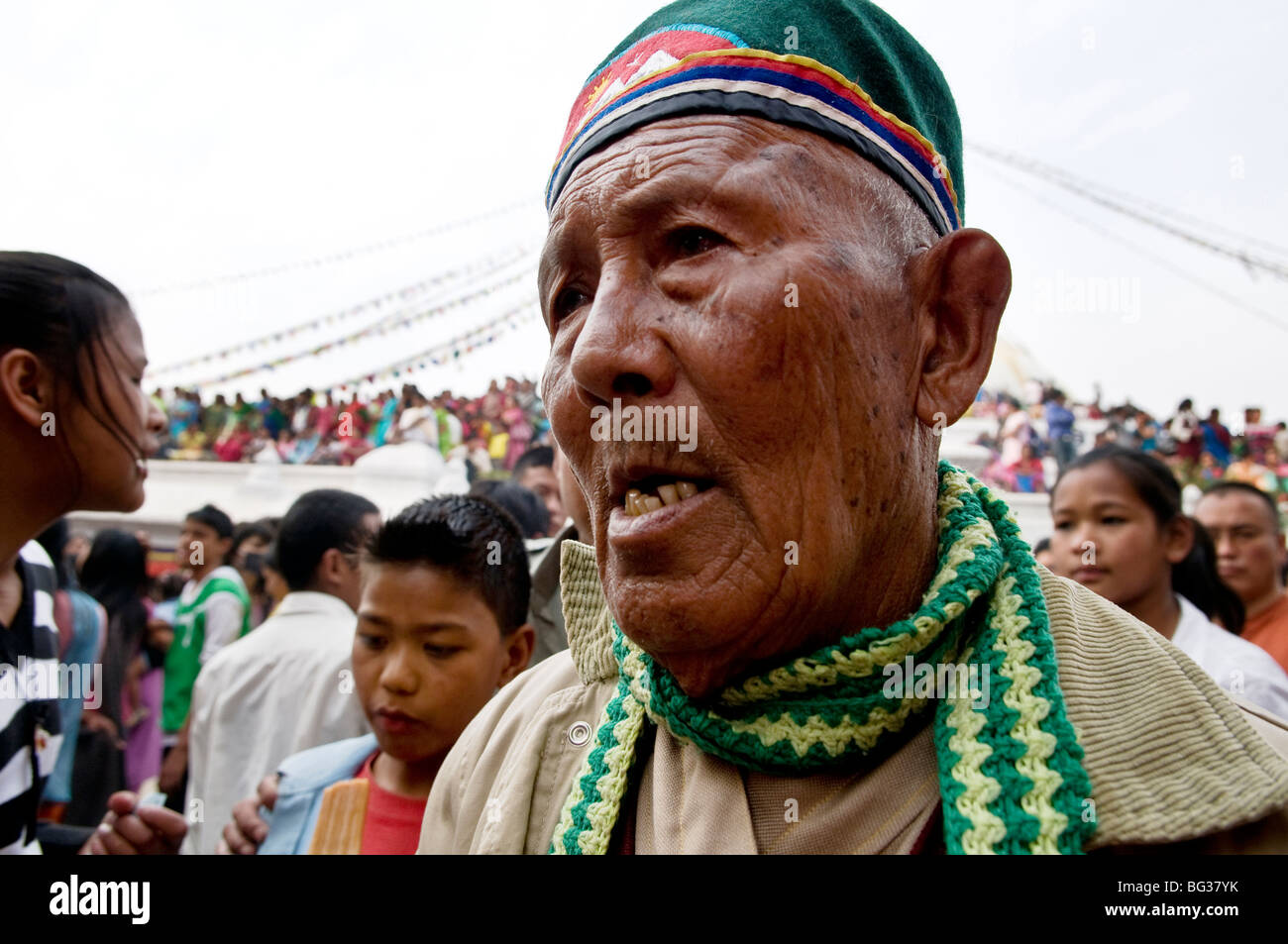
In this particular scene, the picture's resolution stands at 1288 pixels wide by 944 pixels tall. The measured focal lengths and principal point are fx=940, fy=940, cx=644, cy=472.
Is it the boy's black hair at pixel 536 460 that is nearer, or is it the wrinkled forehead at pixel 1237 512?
the wrinkled forehead at pixel 1237 512

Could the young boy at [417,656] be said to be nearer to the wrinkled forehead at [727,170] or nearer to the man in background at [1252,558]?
the wrinkled forehead at [727,170]

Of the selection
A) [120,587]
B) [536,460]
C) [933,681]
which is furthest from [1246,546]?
[120,587]

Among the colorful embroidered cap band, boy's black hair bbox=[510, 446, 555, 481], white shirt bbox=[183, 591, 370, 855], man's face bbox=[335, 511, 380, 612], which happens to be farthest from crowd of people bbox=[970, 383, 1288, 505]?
the colorful embroidered cap band

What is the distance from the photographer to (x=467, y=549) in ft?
9.64

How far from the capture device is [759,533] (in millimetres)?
1346

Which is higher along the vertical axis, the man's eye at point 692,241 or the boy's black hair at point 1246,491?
the man's eye at point 692,241

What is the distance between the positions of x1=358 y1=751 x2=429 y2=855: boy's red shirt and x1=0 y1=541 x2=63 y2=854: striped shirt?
82cm

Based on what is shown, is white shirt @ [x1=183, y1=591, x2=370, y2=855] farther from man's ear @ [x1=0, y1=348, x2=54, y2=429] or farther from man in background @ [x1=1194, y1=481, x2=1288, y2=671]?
man in background @ [x1=1194, y1=481, x2=1288, y2=671]

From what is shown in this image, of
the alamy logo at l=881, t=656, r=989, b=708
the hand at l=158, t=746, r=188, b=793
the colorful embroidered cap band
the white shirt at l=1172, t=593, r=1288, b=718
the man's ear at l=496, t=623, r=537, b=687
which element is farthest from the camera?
the hand at l=158, t=746, r=188, b=793

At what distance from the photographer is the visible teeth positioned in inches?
55.1

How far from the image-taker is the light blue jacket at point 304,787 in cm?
243
